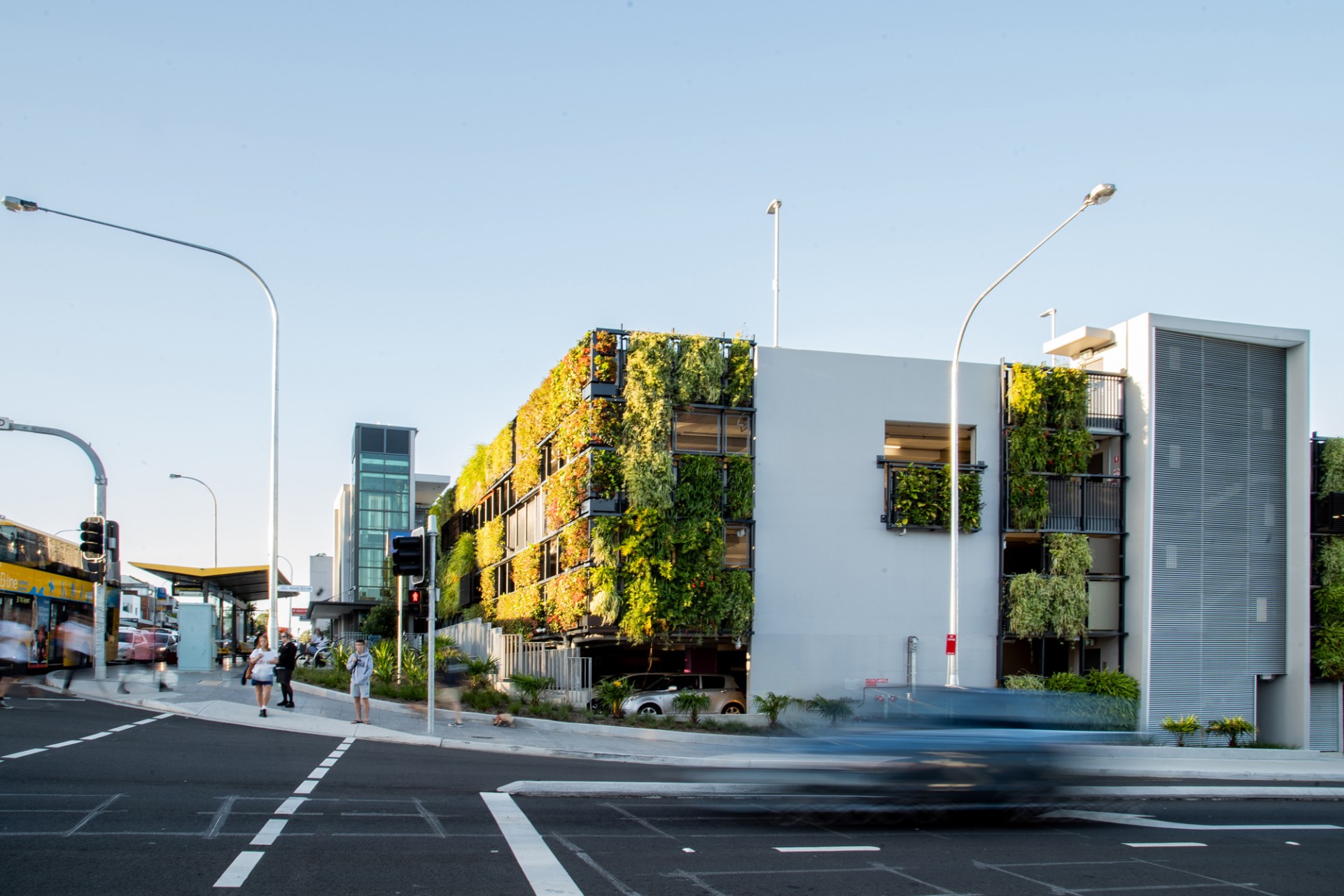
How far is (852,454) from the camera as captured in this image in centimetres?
2741

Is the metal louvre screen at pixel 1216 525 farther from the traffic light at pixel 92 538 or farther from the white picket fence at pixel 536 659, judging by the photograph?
the traffic light at pixel 92 538

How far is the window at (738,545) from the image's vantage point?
2658cm

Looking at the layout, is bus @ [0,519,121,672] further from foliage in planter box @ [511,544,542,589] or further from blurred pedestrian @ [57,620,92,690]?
foliage in planter box @ [511,544,542,589]

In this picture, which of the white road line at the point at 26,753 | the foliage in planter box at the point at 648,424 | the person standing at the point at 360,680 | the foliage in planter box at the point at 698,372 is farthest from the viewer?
the foliage in planter box at the point at 698,372

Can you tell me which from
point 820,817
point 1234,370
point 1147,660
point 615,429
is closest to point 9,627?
point 615,429

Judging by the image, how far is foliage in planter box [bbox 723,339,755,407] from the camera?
2662 cm

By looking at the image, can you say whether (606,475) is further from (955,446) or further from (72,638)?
(72,638)

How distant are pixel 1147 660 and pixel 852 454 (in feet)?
28.2

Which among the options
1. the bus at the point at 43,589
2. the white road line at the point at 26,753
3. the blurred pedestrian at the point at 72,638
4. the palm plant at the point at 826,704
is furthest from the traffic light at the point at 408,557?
the blurred pedestrian at the point at 72,638

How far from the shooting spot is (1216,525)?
94.1 ft

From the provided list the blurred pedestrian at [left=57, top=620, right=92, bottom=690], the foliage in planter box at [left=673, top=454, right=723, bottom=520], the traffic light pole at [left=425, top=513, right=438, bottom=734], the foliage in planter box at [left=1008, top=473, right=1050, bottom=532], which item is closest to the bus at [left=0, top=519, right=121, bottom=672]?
the blurred pedestrian at [left=57, top=620, right=92, bottom=690]

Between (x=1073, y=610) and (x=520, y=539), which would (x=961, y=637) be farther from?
(x=520, y=539)

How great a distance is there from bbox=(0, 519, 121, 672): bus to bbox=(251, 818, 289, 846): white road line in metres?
19.1

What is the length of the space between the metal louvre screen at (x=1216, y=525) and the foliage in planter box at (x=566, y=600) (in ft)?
44.8
